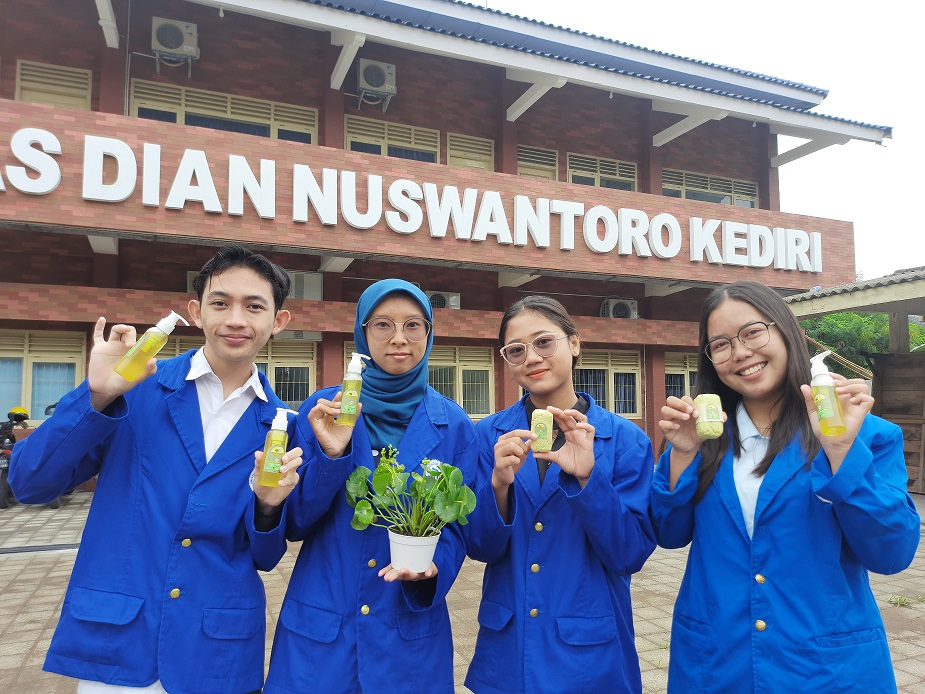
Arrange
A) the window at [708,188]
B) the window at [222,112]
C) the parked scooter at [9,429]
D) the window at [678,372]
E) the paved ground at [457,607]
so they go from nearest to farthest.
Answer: the paved ground at [457,607] < the parked scooter at [9,429] < the window at [222,112] < the window at [678,372] < the window at [708,188]

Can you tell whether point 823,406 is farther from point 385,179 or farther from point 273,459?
point 385,179

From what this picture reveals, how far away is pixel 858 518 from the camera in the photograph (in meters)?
1.70

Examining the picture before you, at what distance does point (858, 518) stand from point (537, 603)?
1018 mm

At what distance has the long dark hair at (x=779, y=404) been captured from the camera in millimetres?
1934

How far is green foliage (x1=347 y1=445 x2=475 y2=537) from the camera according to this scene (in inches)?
73.6

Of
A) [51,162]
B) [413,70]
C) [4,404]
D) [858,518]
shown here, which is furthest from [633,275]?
[4,404]

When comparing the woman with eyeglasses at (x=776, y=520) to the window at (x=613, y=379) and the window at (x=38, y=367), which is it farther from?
the window at (x=613, y=379)

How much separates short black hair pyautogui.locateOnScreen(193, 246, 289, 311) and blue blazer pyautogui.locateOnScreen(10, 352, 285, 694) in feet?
1.51

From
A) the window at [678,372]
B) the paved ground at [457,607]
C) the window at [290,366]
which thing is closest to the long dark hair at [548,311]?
the paved ground at [457,607]

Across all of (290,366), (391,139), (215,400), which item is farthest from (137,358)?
(391,139)

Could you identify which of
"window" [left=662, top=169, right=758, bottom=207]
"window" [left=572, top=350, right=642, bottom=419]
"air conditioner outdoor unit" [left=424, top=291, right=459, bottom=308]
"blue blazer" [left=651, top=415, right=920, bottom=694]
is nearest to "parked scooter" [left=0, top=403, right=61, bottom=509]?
"air conditioner outdoor unit" [left=424, top=291, right=459, bottom=308]

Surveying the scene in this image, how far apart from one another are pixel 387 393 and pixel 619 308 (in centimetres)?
1133

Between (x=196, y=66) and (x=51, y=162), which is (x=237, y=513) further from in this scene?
(x=196, y=66)

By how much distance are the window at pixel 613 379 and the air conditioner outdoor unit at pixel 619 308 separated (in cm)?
82
